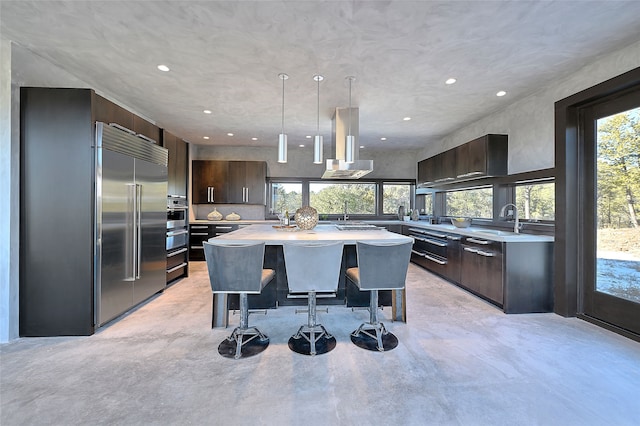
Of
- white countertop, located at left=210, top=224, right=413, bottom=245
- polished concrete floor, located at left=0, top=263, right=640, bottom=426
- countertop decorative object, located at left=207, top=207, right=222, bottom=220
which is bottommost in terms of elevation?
polished concrete floor, located at left=0, top=263, right=640, bottom=426

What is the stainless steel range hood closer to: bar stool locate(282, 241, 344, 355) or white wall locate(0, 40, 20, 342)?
bar stool locate(282, 241, 344, 355)

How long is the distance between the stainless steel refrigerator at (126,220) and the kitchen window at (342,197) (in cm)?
394

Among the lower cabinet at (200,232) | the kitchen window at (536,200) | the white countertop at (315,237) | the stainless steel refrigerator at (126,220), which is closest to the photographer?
the white countertop at (315,237)

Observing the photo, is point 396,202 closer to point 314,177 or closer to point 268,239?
point 314,177

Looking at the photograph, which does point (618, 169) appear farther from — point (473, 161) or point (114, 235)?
point (114, 235)

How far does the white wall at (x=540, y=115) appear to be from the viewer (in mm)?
2646

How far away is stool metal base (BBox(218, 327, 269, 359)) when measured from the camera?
7.58 ft

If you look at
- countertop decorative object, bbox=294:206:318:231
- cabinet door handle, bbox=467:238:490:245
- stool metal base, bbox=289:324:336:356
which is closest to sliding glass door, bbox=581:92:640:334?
cabinet door handle, bbox=467:238:490:245

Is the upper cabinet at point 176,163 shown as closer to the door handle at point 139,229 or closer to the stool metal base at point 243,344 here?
the door handle at point 139,229

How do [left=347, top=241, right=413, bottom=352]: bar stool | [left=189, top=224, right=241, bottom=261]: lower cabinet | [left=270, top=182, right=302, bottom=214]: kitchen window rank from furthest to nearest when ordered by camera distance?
[left=270, top=182, right=302, bottom=214]: kitchen window → [left=189, top=224, right=241, bottom=261]: lower cabinet → [left=347, top=241, right=413, bottom=352]: bar stool

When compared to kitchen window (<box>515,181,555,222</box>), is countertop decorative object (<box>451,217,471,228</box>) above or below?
below

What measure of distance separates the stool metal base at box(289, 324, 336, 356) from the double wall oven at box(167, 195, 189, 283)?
2602mm

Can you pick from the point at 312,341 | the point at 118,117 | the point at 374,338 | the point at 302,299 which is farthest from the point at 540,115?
the point at 118,117

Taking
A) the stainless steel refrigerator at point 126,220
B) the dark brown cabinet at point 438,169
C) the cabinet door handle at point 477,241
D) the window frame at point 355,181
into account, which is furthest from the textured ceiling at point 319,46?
the window frame at point 355,181
